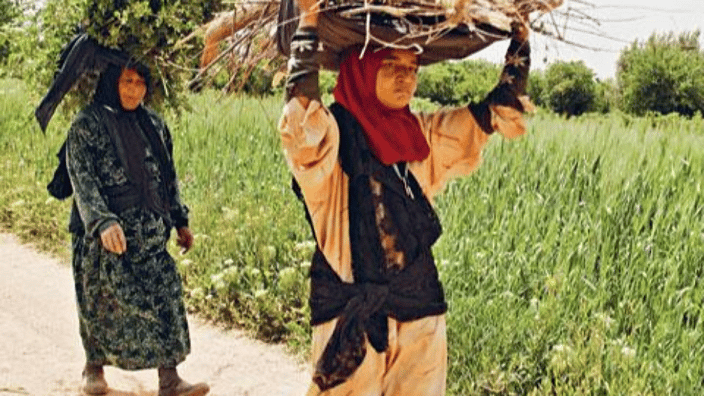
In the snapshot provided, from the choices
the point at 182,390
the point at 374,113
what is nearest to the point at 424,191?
the point at 374,113

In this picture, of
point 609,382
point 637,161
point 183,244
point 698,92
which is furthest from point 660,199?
point 698,92

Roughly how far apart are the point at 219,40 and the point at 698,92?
17241 mm

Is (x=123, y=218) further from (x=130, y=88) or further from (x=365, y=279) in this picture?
(x=365, y=279)

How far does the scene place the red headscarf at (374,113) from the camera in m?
3.02

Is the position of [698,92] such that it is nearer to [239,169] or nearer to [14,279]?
[239,169]

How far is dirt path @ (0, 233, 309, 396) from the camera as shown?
4.79 meters

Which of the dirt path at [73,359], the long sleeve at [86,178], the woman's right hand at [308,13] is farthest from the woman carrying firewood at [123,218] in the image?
the woman's right hand at [308,13]

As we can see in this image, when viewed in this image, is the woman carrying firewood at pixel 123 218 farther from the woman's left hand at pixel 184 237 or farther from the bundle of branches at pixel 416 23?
the bundle of branches at pixel 416 23

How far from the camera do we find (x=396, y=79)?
119 inches

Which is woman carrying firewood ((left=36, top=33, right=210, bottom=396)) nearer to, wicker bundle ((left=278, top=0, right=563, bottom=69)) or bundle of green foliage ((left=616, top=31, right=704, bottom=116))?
wicker bundle ((left=278, top=0, right=563, bottom=69))

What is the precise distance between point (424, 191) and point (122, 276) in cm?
168

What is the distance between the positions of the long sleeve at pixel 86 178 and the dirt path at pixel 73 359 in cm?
91

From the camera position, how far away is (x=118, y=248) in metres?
4.11

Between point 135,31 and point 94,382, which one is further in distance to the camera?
point 94,382
